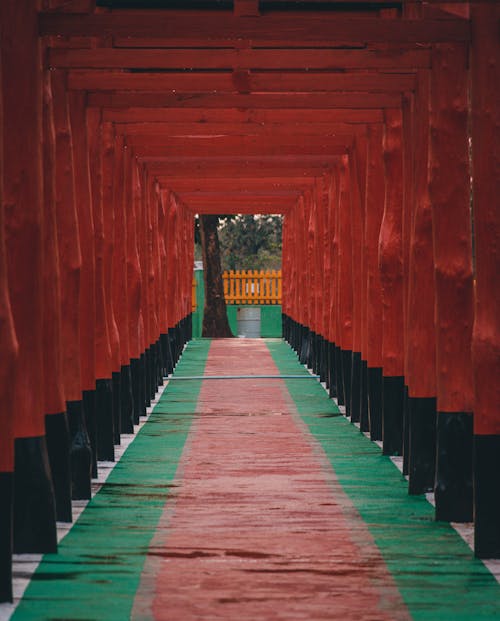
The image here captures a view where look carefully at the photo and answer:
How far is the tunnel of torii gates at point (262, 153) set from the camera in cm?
715

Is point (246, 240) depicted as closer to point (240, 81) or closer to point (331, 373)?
point (331, 373)

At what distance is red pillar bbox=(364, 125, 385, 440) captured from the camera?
12.5 metres

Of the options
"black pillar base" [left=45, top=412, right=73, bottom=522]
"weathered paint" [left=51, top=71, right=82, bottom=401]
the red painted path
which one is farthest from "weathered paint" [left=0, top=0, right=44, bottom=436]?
"weathered paint" [left=51, top=71, right=82, bottom=401]

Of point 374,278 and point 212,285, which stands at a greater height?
point 374,278

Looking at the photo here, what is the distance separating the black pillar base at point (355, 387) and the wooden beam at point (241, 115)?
281 cm

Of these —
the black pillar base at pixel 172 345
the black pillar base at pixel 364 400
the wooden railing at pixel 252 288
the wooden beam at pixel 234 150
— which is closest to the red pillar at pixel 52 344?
the black pillar base at pixel 364 400

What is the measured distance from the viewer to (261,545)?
7.41 m

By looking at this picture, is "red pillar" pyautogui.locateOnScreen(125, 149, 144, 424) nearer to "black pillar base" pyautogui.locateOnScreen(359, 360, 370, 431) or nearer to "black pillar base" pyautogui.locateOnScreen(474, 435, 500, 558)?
"black pillar base" pyautogui.locateOnScreen(359, 360, 370, 431)

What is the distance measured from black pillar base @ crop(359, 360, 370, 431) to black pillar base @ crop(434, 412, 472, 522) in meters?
5.06

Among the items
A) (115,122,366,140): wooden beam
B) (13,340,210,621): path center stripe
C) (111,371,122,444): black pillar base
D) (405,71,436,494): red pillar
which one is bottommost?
(13,340,210,621): path center stripe

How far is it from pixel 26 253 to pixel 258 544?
208cm

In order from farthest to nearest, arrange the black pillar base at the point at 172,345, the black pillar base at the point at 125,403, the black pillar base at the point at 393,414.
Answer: the black pillar base at the point at 172,345 < the black pillar base at the point at 125,403 < the black pillar base at the point at 393,414

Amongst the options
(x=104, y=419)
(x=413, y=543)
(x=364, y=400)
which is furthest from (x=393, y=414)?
(x=413, y=543)

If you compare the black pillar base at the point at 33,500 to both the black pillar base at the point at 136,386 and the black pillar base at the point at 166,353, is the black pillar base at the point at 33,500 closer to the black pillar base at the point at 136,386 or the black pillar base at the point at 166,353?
the black pillar base at the point at 136,386
